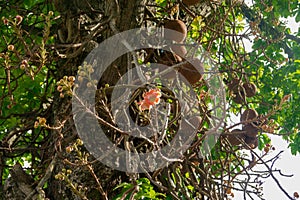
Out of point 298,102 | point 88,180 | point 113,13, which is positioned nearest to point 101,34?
point 113,13

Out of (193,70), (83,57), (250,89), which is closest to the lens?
(193,70)

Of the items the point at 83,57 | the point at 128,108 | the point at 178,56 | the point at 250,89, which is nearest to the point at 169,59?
the point at 178,56

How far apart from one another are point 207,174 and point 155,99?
491mm

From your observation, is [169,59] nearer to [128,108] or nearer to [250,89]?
[128,108]

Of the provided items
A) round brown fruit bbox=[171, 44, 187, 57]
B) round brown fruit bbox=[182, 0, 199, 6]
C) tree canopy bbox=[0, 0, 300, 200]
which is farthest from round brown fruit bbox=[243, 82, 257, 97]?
round brown fruit bbox=[171, 44, 187, 57]

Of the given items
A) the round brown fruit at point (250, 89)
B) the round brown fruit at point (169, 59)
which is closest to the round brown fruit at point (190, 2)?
the round brown fruit at point (169, 59)

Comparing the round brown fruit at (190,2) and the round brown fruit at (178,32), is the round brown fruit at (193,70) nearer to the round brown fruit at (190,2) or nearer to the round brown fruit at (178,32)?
the round brown fruit at (178,32)

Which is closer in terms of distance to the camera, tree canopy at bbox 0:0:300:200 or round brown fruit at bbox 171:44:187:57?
tree canopy at bbox 0:0:300:200

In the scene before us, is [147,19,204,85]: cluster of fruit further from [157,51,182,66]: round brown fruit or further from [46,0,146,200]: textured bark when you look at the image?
[46,0,146,200]: textured bark

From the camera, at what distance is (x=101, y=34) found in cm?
226

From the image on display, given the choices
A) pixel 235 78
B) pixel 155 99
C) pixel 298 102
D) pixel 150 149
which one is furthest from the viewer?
pixel 298 102

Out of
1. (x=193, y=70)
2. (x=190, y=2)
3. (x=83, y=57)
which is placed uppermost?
(x=190, y=2)

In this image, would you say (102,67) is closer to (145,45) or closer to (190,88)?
(145,45)

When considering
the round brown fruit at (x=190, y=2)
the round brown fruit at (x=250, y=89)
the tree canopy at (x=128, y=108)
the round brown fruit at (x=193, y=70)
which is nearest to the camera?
the tree canopy at (x=128, y=108)
